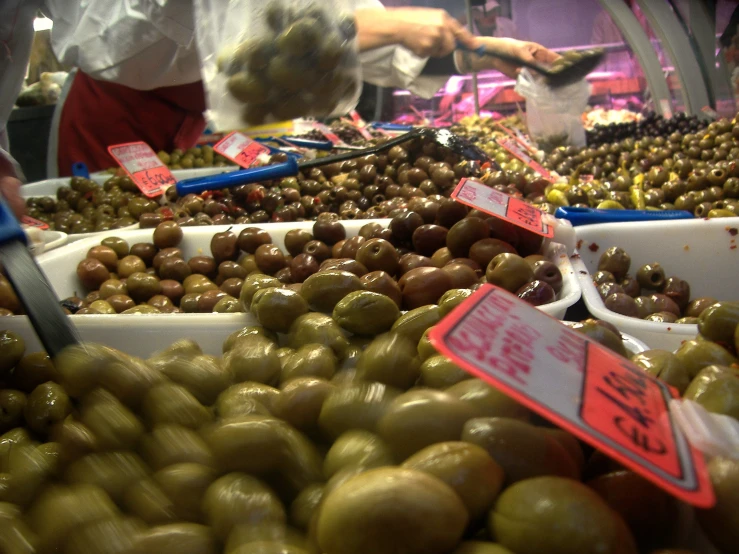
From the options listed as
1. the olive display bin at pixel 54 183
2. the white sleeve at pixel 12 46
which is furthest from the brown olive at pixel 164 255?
the olive display bin at pixel 54 183

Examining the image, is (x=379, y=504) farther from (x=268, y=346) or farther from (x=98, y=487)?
(x=268, y=346)

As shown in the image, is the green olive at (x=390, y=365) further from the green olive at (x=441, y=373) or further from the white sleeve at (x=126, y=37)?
the white sleeve at (x=126, y=37)

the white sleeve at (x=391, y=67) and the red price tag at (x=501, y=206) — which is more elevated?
the white sleeve at (x=391, y=67)

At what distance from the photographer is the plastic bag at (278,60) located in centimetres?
170

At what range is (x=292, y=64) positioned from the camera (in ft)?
5.61

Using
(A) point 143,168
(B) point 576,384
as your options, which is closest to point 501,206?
(B) point 576,384

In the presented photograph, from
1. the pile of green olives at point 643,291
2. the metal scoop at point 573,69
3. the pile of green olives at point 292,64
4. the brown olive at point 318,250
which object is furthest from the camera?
the metal scoop at point 573,69

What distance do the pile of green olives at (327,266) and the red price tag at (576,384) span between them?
53cm

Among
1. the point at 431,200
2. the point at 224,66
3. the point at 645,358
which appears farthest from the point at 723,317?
the point at 224,66

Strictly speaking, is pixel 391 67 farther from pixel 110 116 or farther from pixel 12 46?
pixel 110 116

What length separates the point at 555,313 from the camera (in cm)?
133

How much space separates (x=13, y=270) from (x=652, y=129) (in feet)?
15.7

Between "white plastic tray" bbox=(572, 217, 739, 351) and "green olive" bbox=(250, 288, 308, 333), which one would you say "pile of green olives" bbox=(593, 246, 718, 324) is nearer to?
"white plastic tray" bbox=(572, 217, 739, 351)

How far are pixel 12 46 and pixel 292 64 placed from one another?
6.85ft
